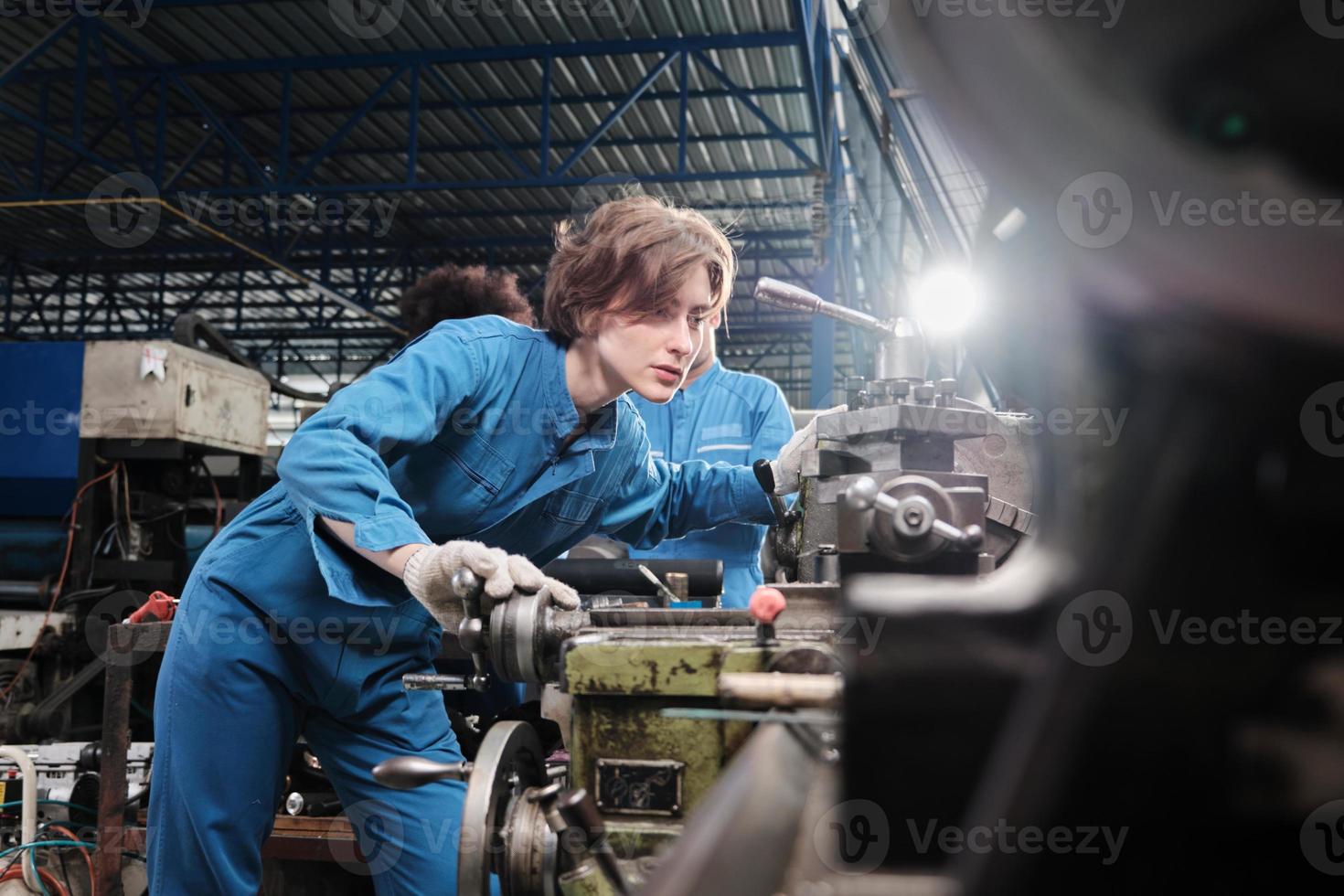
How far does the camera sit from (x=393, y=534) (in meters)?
0.93

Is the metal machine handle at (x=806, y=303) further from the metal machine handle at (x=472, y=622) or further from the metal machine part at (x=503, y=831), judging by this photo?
the metal machine part at (x=503, y=831)

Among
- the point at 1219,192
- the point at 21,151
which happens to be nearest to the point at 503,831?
the point at 1219,192

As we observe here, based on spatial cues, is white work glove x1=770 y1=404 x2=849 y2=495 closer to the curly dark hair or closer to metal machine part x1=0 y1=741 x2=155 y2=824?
the curly dark hair

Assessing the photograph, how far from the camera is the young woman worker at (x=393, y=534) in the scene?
101 centimetres

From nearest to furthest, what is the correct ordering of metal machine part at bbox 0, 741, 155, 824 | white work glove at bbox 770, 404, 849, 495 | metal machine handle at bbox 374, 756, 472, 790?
metal machine handle at bbox 374, 756, 472, 790, white work glove at bbox 770, 404, 849, 495, metal machine part at bbox 0, 741, 155, 824

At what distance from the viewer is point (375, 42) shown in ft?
18.0

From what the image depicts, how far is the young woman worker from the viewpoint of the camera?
101 cm
